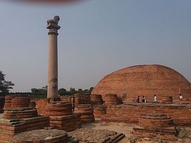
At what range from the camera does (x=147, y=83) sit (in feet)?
85.1

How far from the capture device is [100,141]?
5.27 metres

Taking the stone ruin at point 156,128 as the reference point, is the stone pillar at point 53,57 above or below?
above

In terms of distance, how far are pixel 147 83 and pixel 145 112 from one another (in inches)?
705

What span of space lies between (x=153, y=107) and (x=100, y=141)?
4.09 meters

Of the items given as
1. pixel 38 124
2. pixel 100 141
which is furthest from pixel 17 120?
pixel 100 141

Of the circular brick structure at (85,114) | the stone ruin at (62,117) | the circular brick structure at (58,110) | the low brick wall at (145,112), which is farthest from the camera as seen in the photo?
the circular brick structure at (85,114)

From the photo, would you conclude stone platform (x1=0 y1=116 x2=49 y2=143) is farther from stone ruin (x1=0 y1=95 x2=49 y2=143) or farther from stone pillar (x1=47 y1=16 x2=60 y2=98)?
stone pillar (x1=47 y1=16 x2=60 y2=98)

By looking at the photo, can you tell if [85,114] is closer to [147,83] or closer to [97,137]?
[97,137]

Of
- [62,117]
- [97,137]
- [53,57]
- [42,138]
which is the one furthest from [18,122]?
[53,57]

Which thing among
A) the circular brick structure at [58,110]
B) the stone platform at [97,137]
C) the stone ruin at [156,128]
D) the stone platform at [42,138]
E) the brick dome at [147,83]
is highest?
the brick dome at [147,83]

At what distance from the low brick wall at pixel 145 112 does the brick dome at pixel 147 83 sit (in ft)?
52.6

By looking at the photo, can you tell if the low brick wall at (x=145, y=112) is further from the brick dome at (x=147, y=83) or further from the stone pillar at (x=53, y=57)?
the brick dome at (x=147, y=83)

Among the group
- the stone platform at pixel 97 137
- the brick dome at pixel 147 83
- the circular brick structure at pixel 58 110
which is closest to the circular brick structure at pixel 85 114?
the circular brick structure at pixel 58 110

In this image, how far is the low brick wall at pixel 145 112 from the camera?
311 inches
